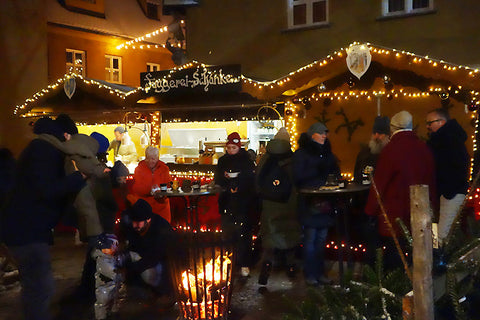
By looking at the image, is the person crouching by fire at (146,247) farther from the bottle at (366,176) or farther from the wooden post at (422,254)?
the wooden post at (422,254)

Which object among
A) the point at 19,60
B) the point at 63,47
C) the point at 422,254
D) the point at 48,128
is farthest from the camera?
the point at 63,47

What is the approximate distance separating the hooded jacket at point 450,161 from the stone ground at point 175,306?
2.13 m

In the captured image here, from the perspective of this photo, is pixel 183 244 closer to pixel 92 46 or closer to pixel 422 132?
pixel 422 132

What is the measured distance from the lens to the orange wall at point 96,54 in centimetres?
2114

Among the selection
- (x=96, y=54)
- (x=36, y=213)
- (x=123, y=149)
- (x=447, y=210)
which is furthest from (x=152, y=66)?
(x=36, y=213)

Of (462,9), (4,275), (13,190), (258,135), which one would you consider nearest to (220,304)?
(13,190)

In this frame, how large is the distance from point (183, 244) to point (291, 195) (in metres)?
2.42

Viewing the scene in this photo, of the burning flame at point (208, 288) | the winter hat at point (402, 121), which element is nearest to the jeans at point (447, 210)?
the winter hat at point (402, 121)

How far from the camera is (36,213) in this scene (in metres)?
4.20

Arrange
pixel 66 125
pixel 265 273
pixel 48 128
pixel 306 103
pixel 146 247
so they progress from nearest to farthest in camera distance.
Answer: pixel 48 128 → pixel 66 125 → pixel 146 247 → pixel 265 273 → pixel 306 103

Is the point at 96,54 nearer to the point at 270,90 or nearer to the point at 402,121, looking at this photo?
the point at 270,90

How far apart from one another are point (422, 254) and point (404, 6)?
9.37 m

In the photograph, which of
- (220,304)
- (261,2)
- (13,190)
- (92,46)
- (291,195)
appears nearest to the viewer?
(13,190)

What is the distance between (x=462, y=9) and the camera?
10.1m
